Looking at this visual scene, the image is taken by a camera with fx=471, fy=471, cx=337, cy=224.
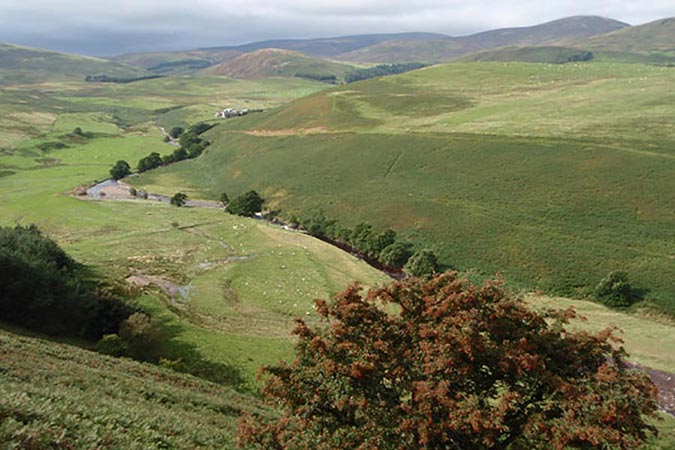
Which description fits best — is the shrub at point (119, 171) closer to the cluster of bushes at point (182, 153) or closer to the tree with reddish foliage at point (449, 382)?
the cluster of bushes at point (182, 153)

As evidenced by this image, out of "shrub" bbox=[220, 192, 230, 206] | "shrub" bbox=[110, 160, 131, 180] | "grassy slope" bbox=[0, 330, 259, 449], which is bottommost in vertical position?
"shrub" bbox=[220, 192, 230, 206]

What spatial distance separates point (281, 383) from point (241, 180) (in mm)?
103032

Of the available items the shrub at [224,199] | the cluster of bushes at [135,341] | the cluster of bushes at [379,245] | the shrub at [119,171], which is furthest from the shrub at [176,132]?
the cluster of bushes at [135,341]

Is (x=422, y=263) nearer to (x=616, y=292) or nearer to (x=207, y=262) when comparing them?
(x=616, y=292)

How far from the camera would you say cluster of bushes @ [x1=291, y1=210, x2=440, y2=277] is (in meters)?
65.2

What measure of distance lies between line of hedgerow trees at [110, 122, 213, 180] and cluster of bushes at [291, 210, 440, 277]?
246 ft

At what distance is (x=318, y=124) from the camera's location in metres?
144

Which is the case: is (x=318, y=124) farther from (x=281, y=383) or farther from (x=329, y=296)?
(x=281, y=383)

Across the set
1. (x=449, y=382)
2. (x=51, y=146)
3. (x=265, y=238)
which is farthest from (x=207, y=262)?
(x=51, y=146)

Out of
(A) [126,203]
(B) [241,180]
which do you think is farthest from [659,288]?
(A) [126,203]

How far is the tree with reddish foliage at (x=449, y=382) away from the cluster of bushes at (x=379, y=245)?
43.3m

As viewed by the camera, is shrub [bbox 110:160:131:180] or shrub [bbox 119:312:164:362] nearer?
shrub [bbox 119:312:164:362]

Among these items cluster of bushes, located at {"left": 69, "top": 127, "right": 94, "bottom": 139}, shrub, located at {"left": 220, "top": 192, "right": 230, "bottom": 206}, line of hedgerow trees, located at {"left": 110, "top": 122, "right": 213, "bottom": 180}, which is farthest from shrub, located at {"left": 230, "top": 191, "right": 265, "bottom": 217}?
cluster of bushes, located at {"left": 69, "top": 127, "right": 94, "bottom": 139}

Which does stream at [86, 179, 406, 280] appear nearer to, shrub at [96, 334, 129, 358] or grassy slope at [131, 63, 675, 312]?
grassy slope at [131, 63, 675, 312]
